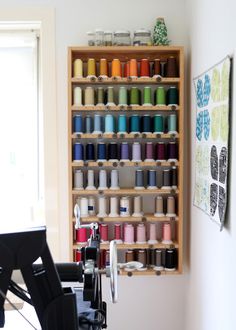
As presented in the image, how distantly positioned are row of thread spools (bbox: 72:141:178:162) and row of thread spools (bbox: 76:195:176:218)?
24 cm

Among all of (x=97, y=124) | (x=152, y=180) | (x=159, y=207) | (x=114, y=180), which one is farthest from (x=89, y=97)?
(x=159, y=207)

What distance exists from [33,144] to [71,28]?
2.58ft

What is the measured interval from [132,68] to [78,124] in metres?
0.46

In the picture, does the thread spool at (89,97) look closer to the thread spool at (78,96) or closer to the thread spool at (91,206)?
the thread spool at (78,96)

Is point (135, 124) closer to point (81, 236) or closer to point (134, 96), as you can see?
point (134, 96)

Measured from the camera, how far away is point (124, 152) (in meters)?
2.29

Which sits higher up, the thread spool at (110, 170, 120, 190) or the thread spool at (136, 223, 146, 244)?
the thread spool at (110, 170, 120, 190)

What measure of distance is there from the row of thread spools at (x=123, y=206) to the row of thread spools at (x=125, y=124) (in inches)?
15.9

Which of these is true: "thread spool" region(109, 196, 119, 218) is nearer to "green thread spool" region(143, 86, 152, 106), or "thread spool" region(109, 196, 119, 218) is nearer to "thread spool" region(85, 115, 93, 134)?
"thread spool" region(85, 115, 93, 134)

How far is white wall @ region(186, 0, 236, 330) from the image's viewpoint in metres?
1.42

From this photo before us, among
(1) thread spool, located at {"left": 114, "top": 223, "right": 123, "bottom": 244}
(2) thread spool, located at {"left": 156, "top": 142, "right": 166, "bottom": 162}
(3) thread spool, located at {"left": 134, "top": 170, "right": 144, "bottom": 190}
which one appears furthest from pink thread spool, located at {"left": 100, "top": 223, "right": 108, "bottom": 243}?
(2) thread spool, located at {"left": 156, "top": 142, "right": 166, "bottom": 162}

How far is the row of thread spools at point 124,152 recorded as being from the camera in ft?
7.50

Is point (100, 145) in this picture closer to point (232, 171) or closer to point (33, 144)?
point (33, 144)

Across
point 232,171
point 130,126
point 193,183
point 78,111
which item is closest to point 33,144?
point 78,111
